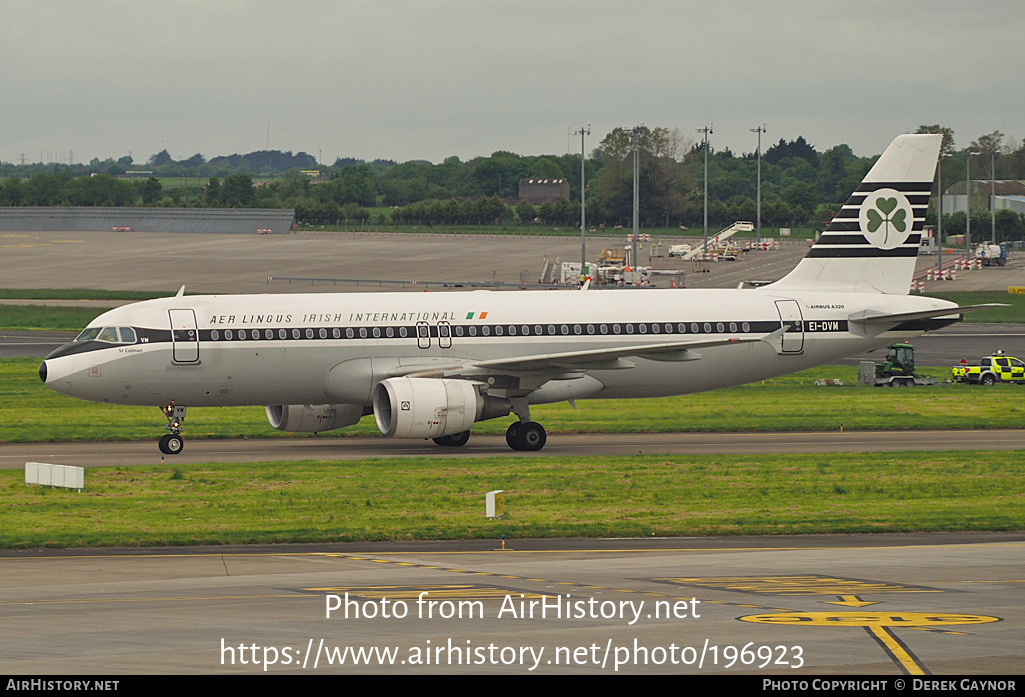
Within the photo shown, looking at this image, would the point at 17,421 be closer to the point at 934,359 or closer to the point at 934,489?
the point at 934,489

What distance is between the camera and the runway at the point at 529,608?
51.6 ft

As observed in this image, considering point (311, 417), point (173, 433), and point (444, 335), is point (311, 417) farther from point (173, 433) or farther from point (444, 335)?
point (444, 335)

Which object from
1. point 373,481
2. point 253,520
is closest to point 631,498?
point 373,481

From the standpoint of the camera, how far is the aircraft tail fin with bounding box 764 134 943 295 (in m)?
43.0

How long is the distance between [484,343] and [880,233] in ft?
45.2

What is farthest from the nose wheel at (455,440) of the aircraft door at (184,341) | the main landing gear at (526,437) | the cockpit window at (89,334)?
the cockpit window at (89,334)

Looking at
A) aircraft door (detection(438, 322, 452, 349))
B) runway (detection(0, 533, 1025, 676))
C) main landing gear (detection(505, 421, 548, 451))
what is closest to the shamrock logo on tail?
main landing gear (detection(505, 421, 548, 451))

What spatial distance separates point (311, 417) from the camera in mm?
40156

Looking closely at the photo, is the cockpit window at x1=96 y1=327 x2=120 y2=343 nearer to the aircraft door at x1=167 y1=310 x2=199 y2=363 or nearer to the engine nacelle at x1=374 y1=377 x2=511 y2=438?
the aircraft door at x1=167 y1=310 x2=199 y2=363

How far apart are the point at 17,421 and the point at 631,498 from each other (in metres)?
24.0

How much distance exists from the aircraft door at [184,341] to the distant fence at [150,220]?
489 ft

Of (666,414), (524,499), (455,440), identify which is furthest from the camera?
(666,414)

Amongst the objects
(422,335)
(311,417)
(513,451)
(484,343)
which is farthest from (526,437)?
(311,417)

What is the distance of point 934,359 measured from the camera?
67.9 meters
